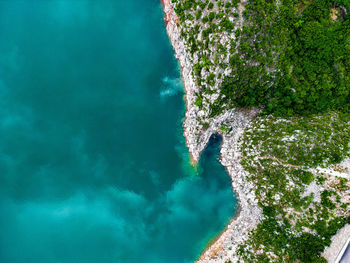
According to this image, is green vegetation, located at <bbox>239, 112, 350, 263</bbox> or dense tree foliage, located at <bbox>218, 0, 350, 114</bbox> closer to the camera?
green vegetation, located at <bbox>239, 112, 350, 263</bbox>

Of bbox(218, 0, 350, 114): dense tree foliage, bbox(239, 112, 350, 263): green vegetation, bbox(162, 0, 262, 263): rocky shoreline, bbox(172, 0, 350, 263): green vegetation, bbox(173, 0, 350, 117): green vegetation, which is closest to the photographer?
bbox(173, 0, 350, 117): green vegetation

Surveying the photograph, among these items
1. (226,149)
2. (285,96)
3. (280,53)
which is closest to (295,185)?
(226,149)

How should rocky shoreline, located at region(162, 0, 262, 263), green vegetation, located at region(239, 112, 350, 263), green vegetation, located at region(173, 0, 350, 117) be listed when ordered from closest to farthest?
green vegetation, located at region(173, 0, 350, 117), green vegetation, located at region(239, 112, 350, 263), rocky shoreline, located at region(162, 0, 262, 263)

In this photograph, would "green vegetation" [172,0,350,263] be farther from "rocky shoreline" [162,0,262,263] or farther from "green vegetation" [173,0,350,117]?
"rocky shoreline" [162,0,262,263]

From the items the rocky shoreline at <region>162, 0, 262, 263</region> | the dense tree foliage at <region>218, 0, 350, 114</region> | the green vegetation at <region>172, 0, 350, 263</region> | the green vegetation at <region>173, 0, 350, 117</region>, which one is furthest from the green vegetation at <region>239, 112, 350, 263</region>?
the green vegetation at <region>173, 0, 350, 117</region>

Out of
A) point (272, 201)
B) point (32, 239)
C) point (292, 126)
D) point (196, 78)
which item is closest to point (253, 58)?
point (196, 78)

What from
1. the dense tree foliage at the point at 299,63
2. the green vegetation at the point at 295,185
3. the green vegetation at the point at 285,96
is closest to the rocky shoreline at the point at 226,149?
the green vegetation at the point at 285,96

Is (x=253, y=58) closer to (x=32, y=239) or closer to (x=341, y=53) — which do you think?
(x=341, y=53)

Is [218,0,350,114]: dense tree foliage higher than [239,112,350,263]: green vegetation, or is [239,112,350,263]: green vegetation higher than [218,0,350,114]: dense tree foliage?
[218,0,350,114]: dense tree foliage
